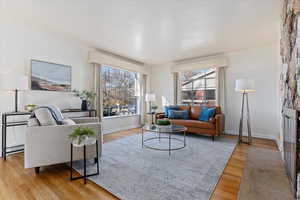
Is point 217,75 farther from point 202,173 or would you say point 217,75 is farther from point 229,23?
point 202,173

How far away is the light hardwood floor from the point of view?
1528 millimetres

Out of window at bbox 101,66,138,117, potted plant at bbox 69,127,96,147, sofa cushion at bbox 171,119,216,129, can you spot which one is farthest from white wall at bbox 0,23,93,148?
sofa cushion at bbox 171,119,216,129

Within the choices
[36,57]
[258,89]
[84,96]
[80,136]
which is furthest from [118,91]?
[258,89]

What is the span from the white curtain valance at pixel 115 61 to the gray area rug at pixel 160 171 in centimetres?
237

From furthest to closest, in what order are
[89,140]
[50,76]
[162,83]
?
1. [162,83]
2. [50,76]
3. [89,140]

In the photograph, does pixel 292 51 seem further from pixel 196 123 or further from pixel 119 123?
pixel 119 123

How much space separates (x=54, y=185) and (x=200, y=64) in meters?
4.70

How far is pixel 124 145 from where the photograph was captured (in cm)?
317

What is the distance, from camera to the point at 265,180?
1.75 m

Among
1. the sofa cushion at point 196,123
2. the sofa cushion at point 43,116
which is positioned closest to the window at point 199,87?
the sofa cushion at point 196,123

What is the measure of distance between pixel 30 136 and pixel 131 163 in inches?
56.5

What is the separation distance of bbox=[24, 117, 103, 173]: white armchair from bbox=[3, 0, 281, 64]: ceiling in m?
1.91

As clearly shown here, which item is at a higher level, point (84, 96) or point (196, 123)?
point (84, 96)

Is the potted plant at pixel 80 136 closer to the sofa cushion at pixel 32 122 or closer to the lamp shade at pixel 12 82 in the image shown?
the sofa cushion at pixel 32 122
